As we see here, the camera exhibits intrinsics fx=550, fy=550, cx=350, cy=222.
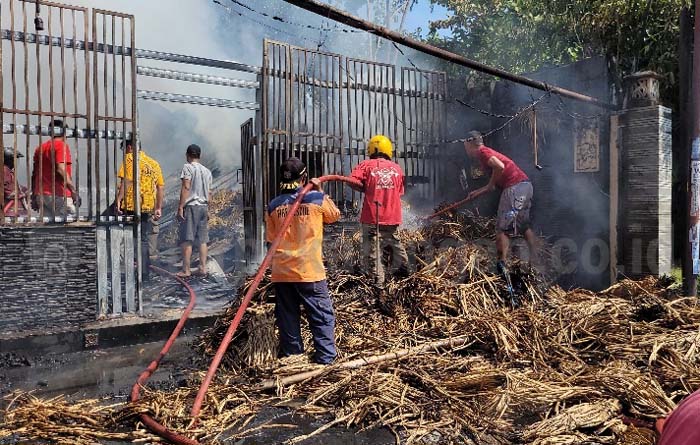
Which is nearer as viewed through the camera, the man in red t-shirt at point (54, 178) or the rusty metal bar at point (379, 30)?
the rusty metal bar at point (379, 30)

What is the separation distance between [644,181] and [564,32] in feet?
14.7

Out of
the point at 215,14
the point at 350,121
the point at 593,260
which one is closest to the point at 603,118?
the point at 593,260


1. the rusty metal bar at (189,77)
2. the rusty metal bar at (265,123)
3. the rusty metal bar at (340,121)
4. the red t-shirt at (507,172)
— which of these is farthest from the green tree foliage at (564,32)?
the rusty metal bar at (189,77)

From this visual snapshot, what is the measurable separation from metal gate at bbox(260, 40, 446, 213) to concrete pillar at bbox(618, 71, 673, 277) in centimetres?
337

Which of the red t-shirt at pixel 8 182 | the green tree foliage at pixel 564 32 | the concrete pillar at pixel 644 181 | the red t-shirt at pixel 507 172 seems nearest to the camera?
the red t-shirt at pixel 8 182

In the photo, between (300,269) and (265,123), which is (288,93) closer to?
(265,123)

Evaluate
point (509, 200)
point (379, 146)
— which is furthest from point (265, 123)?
point (509, 200)

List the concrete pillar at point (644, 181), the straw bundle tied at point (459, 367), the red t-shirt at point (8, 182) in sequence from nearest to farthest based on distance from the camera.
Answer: the straw bundle tied at point (459, 367) → the red t-shirt at point (8, 182) → the concrete pillar at point (644, 181)

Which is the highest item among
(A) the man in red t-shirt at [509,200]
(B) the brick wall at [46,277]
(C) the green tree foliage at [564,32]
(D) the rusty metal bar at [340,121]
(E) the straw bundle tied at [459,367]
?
(C) the green tree foliage at [564,32]

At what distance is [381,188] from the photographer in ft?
22.9

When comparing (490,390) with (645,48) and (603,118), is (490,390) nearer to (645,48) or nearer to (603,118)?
(603,118)

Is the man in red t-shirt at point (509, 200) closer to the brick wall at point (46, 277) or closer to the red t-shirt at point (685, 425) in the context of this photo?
the brick wall at point (46, 277)

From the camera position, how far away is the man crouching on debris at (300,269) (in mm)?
4953

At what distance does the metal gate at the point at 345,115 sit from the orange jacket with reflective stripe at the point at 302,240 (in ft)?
11.6
